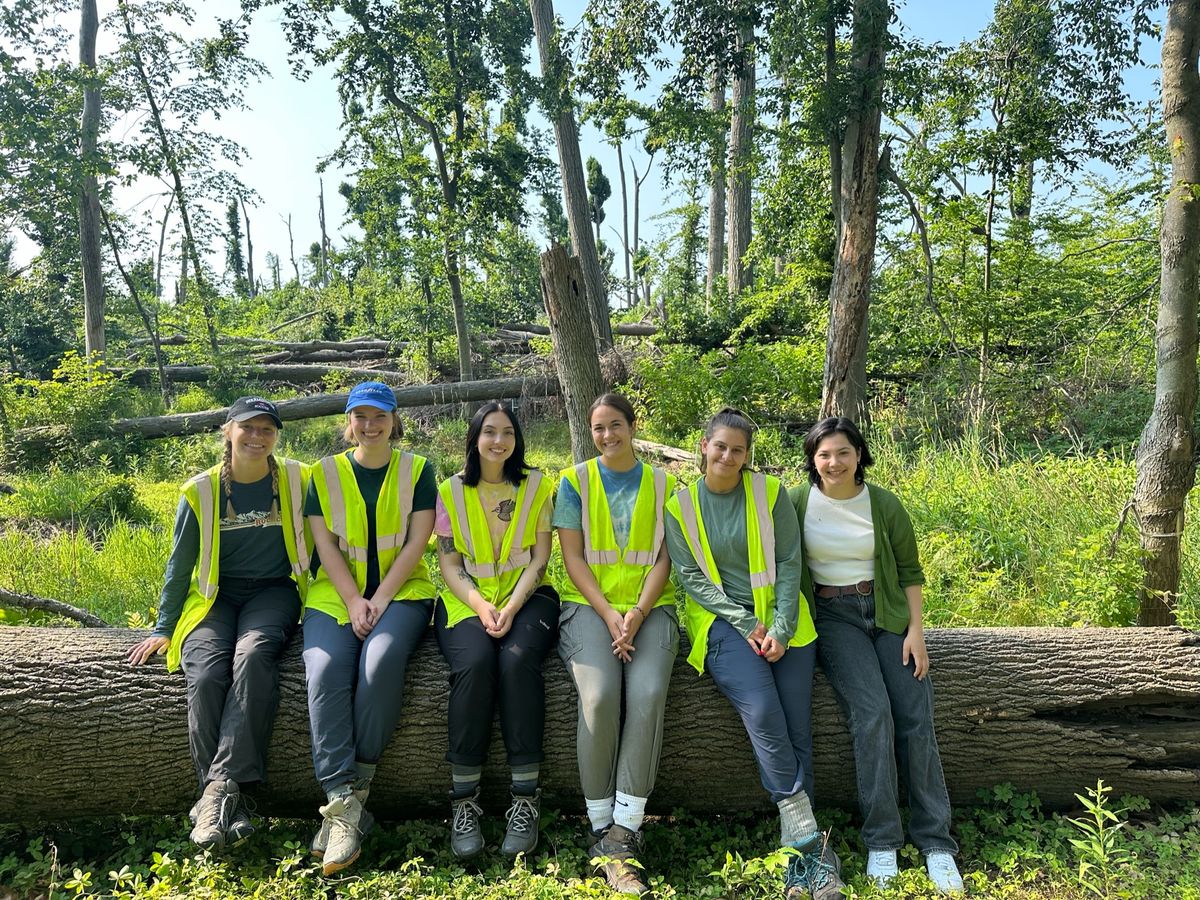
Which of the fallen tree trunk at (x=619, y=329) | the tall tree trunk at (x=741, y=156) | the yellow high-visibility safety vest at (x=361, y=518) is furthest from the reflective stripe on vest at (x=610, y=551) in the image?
the fallen tree trunk at (x=619, y=329)

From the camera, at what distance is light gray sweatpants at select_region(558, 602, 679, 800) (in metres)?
2.88

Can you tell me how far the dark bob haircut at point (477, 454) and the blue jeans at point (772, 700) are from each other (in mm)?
1154

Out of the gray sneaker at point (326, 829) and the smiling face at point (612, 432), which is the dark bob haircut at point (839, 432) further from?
the gray sneaker at point (326, 829)

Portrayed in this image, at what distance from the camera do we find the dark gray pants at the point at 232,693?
2.86 meters

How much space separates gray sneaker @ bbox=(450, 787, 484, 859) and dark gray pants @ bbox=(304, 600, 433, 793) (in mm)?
396

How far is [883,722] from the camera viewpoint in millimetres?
2941

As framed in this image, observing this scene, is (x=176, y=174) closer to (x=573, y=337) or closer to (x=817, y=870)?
(x=573, y=337)

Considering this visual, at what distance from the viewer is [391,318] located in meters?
13.7

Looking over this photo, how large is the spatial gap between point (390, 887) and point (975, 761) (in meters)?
2.47

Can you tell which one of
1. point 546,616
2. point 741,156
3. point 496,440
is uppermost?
point 741,156

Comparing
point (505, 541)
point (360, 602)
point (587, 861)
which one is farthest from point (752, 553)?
point (360, 602)

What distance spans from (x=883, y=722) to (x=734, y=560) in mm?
870

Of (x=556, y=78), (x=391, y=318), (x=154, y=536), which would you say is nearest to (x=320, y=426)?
(x=391, y=318)

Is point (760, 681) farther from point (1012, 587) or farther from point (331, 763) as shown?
point (1012, 587)
